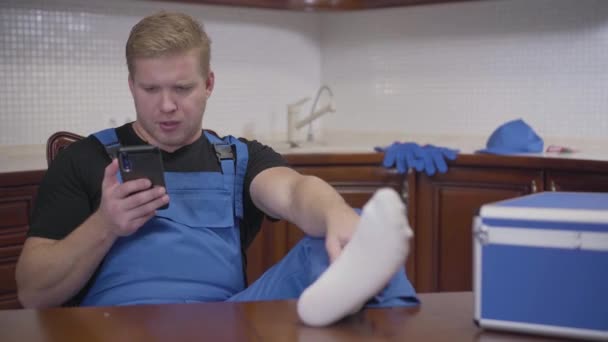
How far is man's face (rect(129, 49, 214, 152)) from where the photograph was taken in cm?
166

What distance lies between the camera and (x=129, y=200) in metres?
1.36

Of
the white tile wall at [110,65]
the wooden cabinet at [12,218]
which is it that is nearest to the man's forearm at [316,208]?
the wooden cabinet at [12,218]

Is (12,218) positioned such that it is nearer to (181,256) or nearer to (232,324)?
(181,256)

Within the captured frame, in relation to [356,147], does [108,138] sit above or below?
above

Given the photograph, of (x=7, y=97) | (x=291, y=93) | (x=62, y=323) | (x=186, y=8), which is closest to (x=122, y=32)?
(x=186, y=8)

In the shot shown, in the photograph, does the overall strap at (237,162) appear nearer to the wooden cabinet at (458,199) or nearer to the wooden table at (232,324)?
the wooden table at (232,324)

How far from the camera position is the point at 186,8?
140 inches

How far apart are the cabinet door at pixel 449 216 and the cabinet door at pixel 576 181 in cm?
16

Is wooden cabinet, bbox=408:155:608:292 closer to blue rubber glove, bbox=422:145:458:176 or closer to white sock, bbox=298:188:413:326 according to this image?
blue rubber glove, bbox=422:145:458:176

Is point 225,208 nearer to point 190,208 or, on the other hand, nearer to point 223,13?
point 190,208

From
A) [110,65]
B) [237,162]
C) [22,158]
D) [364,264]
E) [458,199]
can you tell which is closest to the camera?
[364,264]

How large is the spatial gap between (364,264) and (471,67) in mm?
2777

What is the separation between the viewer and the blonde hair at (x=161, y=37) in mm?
1645

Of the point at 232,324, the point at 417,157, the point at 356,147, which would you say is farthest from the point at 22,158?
the point at 232,324
